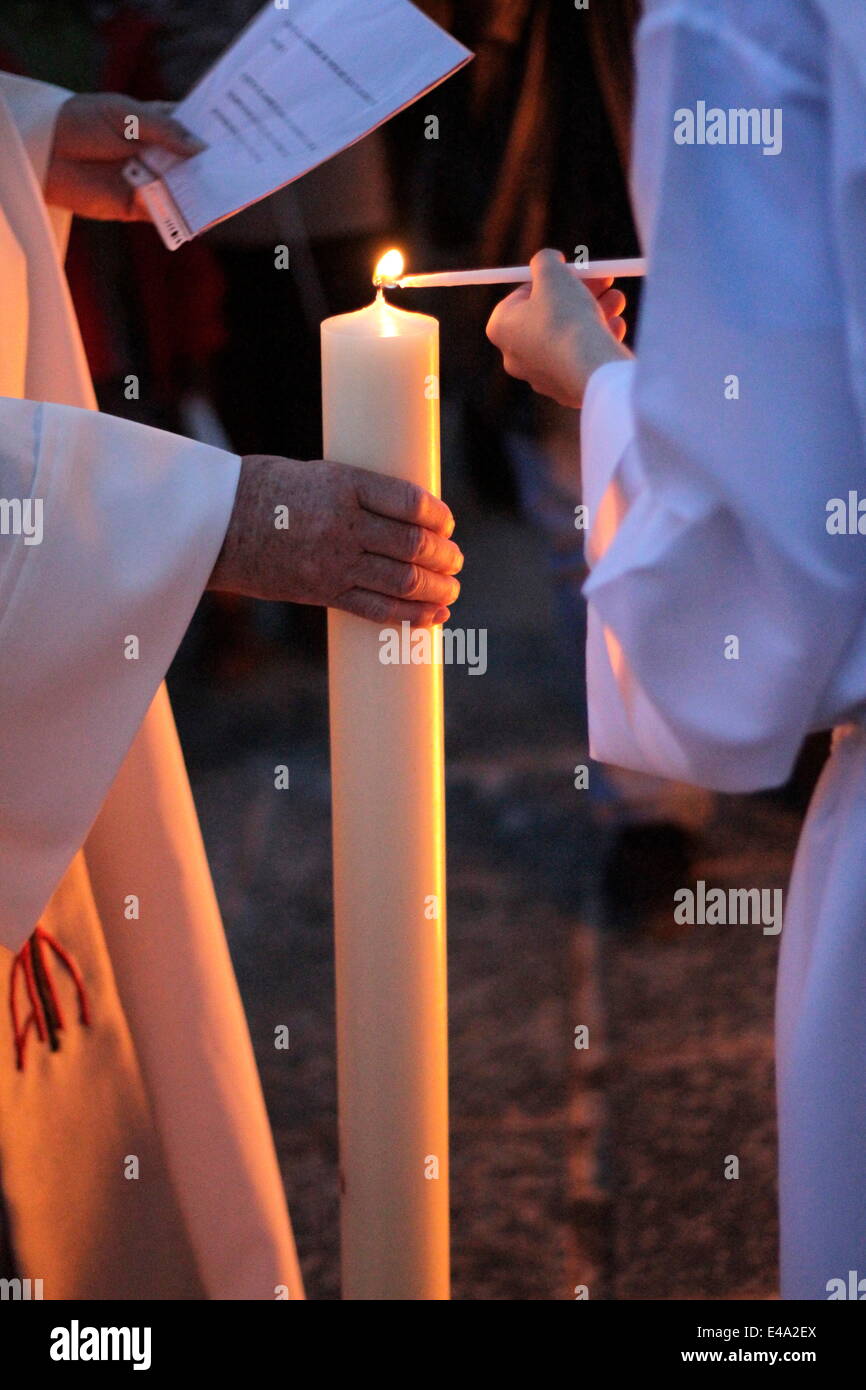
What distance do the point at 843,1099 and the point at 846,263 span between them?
0.45m

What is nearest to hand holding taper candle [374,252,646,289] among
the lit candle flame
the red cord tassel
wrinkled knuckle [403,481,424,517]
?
the lit candle flame

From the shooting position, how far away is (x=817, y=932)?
86 centimetres

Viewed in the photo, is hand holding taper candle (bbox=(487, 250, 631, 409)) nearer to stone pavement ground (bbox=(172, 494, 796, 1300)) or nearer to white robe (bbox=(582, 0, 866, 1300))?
white robe (bbox=(582, 0, 866, 1300))

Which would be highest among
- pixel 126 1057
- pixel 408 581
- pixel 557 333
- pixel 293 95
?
pixel 293 95

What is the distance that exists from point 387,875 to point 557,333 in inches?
13.2

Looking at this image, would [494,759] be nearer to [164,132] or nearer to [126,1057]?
[126,1057]

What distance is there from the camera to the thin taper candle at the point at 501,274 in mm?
869

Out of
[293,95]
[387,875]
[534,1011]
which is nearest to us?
[387,875]

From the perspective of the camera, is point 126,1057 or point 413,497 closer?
point 413,497

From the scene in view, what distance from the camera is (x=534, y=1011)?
224 cm

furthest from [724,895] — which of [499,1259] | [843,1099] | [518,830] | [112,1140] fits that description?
[843,1099]

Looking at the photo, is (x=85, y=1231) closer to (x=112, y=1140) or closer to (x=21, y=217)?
(x=112, y=1140)

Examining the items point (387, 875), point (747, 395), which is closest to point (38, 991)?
point (387, 875)

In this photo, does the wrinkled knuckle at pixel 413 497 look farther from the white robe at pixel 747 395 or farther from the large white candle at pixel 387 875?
the white robe at pixel 747 395
